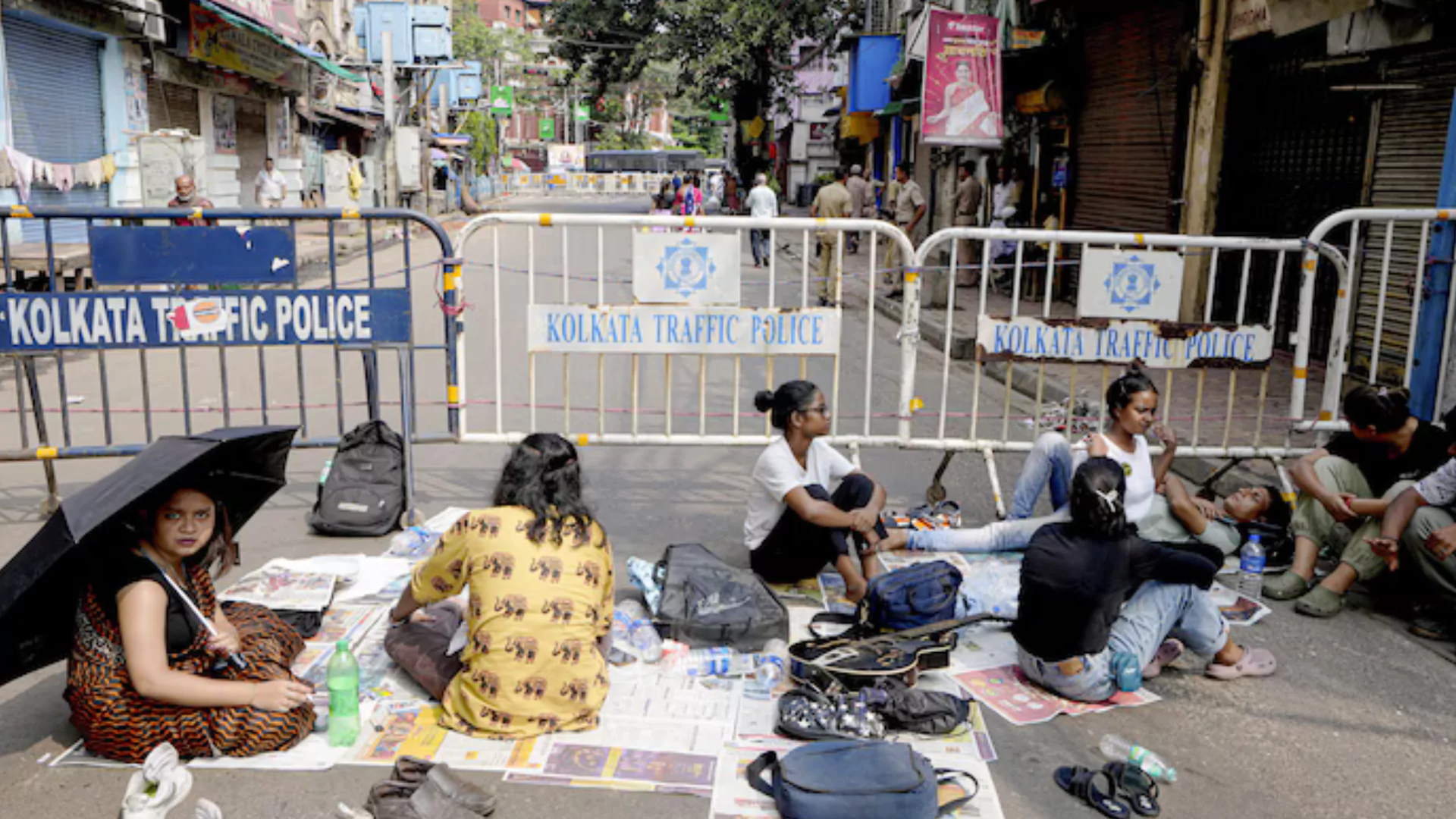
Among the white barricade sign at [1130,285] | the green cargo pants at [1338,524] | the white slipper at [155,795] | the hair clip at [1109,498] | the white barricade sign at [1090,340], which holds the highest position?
the white barricade sign at [1130,285]

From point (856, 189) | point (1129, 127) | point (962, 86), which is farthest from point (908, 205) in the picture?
point (962, 86)

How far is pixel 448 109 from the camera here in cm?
5344

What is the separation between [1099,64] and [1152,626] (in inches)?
489

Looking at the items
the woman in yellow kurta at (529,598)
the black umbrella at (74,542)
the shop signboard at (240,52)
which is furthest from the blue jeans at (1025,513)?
the shop signboard at (240,52)

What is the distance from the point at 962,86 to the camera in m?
13.4

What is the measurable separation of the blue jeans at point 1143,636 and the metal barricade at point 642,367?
189cm

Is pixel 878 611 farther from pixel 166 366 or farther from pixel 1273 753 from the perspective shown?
pixel 166 366

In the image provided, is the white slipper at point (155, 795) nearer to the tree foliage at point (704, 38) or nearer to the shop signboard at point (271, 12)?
the shop signboard at point (271, 12)

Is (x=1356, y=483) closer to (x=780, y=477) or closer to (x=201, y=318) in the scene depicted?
(x=780, y=477)

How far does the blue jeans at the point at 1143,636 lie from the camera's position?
4.23 m

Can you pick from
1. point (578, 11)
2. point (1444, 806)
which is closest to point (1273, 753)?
point (1444, 806)

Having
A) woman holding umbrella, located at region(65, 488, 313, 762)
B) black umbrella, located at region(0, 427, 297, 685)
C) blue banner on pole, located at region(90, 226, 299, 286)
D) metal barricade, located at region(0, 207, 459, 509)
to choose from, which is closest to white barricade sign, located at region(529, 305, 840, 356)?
metal barricade, located at region(0, 207, 459, 509)

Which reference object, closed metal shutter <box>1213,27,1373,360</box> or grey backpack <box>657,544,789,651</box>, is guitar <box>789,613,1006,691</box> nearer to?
grey backpack <box>657,544,789,651</box>

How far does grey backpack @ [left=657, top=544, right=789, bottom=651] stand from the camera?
15.1ft
